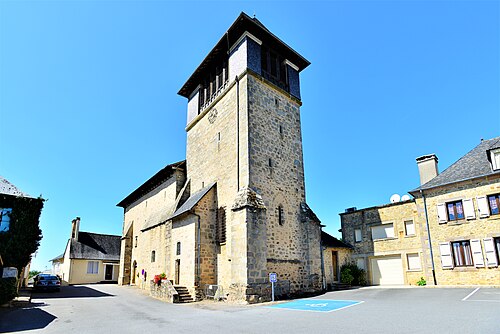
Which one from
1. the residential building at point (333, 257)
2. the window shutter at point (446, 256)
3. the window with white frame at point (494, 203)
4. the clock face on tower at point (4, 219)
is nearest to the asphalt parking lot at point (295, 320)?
the clock face on tower at point (4, 219)

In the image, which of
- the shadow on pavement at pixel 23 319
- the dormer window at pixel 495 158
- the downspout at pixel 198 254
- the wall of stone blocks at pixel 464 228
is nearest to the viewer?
the shadow on pavement at pixel 23 319

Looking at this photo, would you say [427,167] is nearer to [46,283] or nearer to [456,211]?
[456,211]

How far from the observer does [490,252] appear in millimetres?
14922

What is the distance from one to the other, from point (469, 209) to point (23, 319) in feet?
60.9

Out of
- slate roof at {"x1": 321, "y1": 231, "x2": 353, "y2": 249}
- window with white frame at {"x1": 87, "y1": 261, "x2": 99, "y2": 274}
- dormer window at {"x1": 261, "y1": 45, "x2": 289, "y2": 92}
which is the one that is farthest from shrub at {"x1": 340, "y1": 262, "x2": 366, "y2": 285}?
window with white frame at {"x1": 87, "y1": 261, "x2": 99, "y2": 274}

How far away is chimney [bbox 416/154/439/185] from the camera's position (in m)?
18.6

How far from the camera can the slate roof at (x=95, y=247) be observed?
30016 mm

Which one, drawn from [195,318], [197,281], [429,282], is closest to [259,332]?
[195,318]

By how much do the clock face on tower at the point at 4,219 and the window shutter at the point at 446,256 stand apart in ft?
68.1

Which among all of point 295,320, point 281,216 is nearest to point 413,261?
point 281,216

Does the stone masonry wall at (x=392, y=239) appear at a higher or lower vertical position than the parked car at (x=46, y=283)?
higher

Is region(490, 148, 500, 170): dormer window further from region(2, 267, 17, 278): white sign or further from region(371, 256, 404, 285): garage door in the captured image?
region(2, 267, 17, 278): white sign

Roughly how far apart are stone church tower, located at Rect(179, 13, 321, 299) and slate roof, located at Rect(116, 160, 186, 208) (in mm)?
1324

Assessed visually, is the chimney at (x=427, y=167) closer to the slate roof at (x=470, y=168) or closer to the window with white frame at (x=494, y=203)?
the slate roof at (x=470, y=168)
